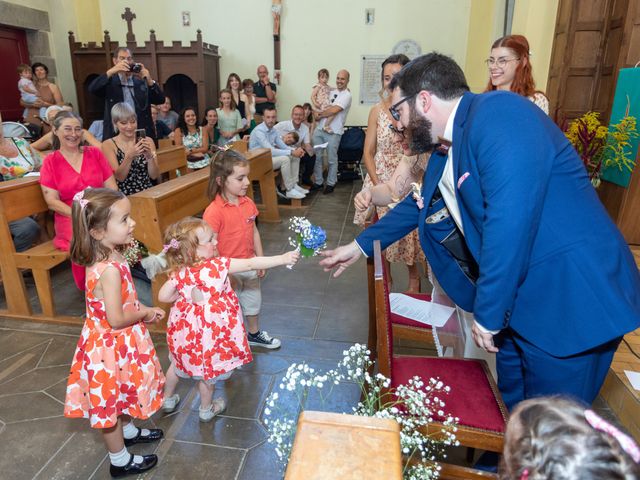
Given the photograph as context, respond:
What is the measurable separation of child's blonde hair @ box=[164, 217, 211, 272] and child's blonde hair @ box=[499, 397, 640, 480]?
64.8 inches

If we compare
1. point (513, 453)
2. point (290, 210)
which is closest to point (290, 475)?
point (513, 453)

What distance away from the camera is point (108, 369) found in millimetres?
1888

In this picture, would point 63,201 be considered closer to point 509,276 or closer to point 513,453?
point 509,276

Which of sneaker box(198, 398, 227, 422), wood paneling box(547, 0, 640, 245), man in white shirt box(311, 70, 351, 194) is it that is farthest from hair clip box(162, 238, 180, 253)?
man in white shirt box(311, 70, 351, 194)

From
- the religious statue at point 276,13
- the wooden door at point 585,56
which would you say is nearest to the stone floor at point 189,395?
the wooden door at point 585,56

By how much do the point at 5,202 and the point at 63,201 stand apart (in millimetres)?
357

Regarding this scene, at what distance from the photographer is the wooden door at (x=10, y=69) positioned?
26.1 ft

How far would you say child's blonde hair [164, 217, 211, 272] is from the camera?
211cm

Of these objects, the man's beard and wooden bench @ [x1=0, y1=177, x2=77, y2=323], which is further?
wooden bench @ [x1=0, y1=177, x2=77, y2=323]

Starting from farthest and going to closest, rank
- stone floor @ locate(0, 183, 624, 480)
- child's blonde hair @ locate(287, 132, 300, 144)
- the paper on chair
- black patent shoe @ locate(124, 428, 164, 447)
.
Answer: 1. child's blonde hair @ locate(287, 132, 300, 144)
2. the paper on chair
3. black patent shoe @ locate(124, 428, 164, 447)
4. stone floor @ locate(0, 183, 624, 480)

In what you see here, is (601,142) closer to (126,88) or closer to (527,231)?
(527,231)

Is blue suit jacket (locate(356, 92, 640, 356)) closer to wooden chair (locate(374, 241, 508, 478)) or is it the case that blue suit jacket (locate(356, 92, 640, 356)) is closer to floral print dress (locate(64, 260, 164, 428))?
wooden chair (locate(374, 241, 508, 478))

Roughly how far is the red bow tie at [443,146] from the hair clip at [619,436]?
101 cm

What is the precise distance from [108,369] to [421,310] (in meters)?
1.52
